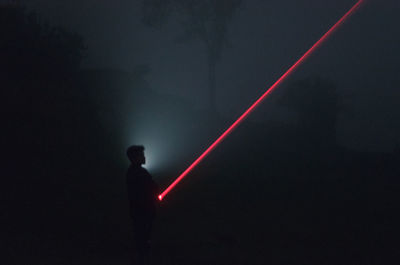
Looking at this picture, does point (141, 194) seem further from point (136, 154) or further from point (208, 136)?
point (208, 136)

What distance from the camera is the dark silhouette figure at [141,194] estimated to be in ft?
18.9

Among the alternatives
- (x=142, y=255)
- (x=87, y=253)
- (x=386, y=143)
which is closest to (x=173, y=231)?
(x=87, y=253)

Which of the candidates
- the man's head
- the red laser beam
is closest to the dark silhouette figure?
the man's head

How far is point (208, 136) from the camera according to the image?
19656mm

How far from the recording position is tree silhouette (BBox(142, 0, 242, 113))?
23.2 m

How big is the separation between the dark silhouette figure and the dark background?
1683 millimetres

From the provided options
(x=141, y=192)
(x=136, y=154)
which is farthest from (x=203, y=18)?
(x=141, y=192)

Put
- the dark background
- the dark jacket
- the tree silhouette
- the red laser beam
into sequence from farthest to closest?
the tree silhouette → the red laser beam → the dark background → the dark jacket

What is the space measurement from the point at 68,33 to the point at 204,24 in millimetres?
8766

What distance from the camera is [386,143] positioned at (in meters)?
20.1

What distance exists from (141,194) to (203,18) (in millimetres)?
19227

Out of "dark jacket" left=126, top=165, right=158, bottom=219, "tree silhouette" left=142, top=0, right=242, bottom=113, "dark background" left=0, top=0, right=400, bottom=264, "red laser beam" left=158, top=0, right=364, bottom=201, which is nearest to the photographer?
"dark jacket" left=126, top=165, right=158, bottom=219

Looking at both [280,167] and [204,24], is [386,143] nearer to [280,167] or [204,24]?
[280,167]

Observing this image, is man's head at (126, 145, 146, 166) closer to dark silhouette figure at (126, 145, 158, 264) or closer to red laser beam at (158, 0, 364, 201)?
A: dark silhouette figure at (126, 145, 158, 264)
